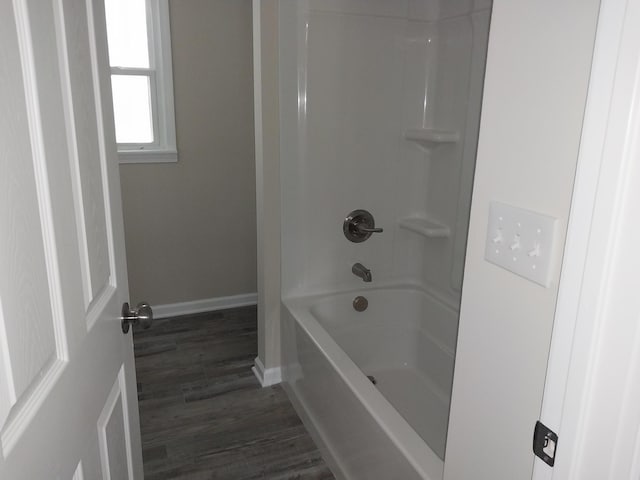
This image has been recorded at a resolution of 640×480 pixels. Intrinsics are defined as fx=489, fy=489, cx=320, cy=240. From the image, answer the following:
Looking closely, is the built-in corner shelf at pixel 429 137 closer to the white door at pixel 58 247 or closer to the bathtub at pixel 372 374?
the bathtub at pixel 372 374

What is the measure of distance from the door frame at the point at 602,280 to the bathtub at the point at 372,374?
2.60 ft

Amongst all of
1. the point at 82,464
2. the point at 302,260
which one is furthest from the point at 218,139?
the point at 82,464

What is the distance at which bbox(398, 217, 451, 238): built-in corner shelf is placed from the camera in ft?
8.06

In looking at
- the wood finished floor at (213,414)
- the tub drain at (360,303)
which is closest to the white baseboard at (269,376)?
the wood finished floor at (213,414)

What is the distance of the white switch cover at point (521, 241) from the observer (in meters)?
0.79

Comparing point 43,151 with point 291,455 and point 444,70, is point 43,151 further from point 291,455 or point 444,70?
point 444,70

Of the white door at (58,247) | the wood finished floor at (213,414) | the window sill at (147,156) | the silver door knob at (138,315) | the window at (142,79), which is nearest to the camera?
the white door at (58,247)

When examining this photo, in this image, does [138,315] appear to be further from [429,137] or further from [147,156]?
[147,156]

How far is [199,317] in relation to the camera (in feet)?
11.2

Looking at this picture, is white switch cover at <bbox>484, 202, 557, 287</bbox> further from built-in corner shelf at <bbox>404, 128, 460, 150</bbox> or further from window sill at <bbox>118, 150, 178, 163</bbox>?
window sill at <bbox>118, 150, 178, 163</bbox>

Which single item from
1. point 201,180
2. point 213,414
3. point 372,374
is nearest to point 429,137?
point 372,374

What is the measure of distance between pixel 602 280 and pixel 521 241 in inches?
7.5

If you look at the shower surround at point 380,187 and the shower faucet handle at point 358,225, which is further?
the shower faucet handle at point 358,225

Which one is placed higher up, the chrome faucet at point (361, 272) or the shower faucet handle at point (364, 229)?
the shower faucet handle at point (364, 229)
